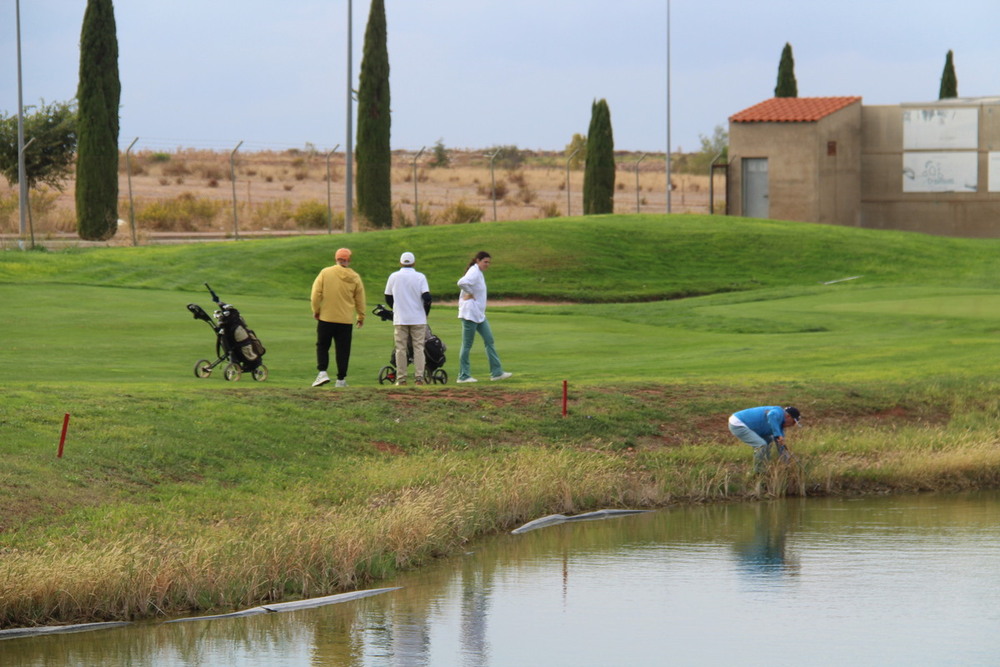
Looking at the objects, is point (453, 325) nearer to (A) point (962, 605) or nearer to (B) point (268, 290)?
(B) point (268, 290)

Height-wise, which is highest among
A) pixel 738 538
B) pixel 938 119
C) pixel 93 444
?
pixel 938 119

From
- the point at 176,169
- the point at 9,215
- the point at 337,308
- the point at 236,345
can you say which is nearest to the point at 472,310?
the point at 337,308

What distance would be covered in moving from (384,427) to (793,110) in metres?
36.5

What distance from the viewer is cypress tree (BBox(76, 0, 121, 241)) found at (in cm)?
4556

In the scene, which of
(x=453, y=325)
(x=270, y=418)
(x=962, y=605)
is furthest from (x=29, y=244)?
(x=962, y=605)

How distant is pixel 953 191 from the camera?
51250 mm

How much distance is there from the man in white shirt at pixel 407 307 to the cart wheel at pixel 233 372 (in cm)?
213

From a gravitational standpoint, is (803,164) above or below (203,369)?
above

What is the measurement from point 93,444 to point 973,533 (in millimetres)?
8645

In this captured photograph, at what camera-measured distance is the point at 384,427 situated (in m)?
16.8

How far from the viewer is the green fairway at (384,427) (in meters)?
11.9

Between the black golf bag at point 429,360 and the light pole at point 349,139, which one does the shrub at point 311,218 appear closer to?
the light pole at point 349,139

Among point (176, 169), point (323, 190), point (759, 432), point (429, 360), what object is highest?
point (176, 169)

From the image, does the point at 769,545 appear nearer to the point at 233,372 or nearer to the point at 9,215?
the point at 233,372
